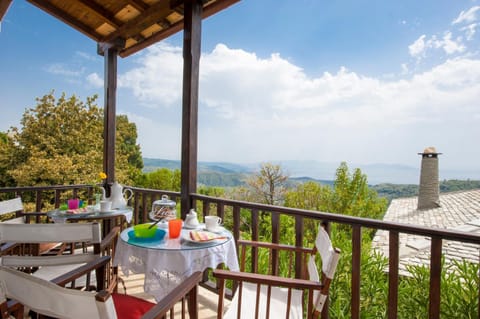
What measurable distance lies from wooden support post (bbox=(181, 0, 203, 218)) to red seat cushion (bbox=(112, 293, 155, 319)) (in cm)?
142

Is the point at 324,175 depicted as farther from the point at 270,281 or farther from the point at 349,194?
the point at 270,281

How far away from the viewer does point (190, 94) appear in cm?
287

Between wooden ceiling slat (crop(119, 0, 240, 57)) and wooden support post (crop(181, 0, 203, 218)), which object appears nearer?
wooden support post (crop(181, 0, 203, 218))

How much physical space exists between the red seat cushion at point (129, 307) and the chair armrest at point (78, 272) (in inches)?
8.4

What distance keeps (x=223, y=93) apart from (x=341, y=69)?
8923 millimetres

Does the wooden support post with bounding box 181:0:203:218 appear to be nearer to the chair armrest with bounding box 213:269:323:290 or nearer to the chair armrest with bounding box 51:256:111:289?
the chair armrest with bounding box 51:256:111:289

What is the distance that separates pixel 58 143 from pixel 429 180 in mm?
15047

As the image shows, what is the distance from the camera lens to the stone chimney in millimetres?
12334

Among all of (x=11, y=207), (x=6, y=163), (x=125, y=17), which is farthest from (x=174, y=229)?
(x=6, y=163)

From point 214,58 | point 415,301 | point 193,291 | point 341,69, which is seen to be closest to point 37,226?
point 193,291

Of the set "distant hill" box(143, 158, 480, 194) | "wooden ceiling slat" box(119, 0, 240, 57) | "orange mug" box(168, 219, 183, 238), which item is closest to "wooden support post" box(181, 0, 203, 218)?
"wooden ceiling slat" box(119, 0, 240, 57)

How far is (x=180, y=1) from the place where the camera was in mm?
2949

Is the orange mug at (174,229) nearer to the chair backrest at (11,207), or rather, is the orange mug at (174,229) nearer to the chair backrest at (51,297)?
the chair backrest at (51,297)

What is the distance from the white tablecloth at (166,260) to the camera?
1.61 m
